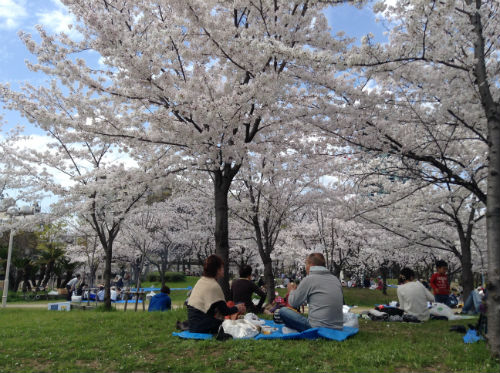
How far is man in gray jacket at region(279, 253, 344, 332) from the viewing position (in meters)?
4.95

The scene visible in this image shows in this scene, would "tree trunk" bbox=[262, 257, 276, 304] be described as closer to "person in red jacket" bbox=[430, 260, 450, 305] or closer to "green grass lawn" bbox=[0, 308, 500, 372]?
"person in red jacket" bbox=[430, 260, 450, 305]

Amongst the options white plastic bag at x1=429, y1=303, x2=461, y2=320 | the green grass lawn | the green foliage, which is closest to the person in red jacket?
white plastic bag at x1=429, y1=303, x2=461, y2=320

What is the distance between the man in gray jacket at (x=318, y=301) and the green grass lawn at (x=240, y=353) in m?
0.33

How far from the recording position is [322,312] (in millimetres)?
4969

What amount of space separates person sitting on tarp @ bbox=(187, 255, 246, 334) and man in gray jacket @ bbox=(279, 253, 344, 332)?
2.82 feet

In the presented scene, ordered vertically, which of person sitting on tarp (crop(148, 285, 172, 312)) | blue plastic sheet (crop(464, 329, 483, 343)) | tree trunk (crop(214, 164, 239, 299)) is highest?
tree trunk (crop(214, 164, 239, 299))

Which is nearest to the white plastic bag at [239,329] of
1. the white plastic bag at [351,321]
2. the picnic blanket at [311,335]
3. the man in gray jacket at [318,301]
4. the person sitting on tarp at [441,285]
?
the picnic blanket at [311,335]

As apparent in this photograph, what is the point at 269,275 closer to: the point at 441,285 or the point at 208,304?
the point at 441,285

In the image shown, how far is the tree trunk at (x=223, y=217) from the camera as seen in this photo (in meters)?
7.88

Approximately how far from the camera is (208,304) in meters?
5.07

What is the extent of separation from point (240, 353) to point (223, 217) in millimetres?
3902

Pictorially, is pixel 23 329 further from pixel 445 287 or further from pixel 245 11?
pixel 445 287

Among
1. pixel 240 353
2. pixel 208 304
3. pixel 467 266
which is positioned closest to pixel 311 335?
pixel 240 353

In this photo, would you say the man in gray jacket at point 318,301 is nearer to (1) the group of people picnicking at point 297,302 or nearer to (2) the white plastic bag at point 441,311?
(1) the group of people picnicking at point 297,302
